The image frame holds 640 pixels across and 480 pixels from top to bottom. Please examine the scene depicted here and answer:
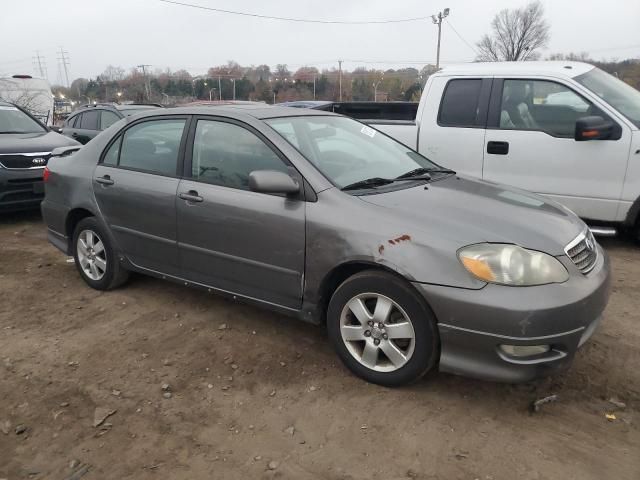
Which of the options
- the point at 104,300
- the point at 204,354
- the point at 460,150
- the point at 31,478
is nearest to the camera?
the point at 31,478

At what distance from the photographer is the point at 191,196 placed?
3693 millimetres

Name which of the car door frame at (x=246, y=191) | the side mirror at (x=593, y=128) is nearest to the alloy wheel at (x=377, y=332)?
the car door frame at (x=246, y=191)

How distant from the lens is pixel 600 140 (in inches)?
203

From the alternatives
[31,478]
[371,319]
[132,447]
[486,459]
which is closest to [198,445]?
[132,447]

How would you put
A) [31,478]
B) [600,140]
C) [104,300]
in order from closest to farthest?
1. [31,478]
2. [104,300]
3. [600,140]

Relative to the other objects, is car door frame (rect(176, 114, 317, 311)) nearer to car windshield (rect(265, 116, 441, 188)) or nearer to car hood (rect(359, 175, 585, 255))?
car windshield (rect(265, 116, 441, 188))

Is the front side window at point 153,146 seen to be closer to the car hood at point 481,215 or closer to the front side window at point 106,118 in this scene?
the car hood at point 481,215

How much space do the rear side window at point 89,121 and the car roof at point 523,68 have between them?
7.34 meters

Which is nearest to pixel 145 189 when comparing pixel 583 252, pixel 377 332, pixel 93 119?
pixel 377 332

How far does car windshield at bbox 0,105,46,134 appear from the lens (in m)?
7.89

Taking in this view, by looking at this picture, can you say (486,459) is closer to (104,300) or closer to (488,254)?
(488,254)

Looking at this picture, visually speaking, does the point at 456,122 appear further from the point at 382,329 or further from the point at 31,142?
the point at 31,142

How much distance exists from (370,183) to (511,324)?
126 cm

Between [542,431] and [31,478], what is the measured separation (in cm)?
246
